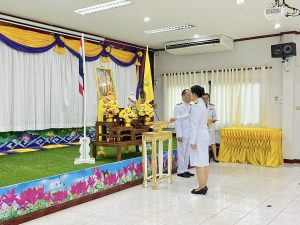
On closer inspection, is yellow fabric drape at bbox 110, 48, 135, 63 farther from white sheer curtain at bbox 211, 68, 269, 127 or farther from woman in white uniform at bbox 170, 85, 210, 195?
woman in white uniform at bbox 170, 85, 210, 195

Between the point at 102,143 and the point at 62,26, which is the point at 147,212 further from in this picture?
the point at 62,26

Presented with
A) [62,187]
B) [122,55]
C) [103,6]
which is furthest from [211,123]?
[62,187]

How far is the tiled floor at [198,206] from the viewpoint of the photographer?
3787mm

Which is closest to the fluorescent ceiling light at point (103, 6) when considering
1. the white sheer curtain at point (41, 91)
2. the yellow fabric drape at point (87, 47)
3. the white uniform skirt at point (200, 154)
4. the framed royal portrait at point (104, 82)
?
the yellow fabric drape at point (87, 47)

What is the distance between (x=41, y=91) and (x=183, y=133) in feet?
9.75

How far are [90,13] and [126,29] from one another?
4.40ft

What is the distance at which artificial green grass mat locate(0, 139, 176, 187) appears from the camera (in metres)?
4.20

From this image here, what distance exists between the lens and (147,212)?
4.07m

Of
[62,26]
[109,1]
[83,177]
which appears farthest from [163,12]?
[83,177]

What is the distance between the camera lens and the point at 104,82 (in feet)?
25.8

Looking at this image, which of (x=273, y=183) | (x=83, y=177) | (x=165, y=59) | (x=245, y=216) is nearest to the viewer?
(x=245, y=216)

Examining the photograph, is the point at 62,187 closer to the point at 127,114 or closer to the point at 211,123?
the point at 127,114

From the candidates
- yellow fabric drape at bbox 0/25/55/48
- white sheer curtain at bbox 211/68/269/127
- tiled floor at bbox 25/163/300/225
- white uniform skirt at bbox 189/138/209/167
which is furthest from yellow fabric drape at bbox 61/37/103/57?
white uniform skirt at bbox 189/138/209/167

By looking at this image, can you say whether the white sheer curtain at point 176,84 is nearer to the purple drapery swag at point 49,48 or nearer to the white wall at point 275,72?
the white wall at point 275,72
